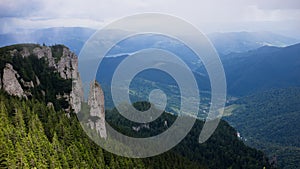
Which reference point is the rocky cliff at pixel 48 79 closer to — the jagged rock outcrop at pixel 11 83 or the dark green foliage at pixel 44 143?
the jagged rock outcrop at pixel 11 83

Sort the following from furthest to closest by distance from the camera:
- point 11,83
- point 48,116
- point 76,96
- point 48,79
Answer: point 48,79 → point 76,96 → point 11,83 → point 48,116

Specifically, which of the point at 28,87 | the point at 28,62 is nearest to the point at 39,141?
the point at 28,87

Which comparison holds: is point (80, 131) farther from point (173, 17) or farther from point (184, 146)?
point (184, 146)

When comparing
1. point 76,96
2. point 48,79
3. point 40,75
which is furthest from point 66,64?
point 76,96

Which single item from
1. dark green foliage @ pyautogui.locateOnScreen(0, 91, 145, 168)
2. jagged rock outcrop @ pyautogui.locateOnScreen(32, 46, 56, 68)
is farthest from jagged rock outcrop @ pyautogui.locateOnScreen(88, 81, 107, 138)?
jagged rock outcrop @ pyautogui.locateOnScreen(32, 46, 56, 68)

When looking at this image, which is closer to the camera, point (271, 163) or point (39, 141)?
point (39, 141)

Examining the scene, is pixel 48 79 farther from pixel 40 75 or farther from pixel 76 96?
pixel 76 96

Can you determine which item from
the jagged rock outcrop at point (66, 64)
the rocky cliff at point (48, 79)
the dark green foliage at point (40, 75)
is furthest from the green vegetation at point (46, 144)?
the jagged rock outcrop at point (66, 64)
